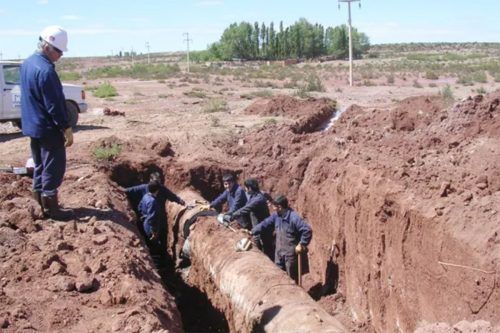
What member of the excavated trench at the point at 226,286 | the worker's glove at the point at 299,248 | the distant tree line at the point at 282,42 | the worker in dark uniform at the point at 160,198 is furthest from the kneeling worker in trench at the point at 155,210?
the distant tree line at the point at 282,42

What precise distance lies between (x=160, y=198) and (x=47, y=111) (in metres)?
4.10

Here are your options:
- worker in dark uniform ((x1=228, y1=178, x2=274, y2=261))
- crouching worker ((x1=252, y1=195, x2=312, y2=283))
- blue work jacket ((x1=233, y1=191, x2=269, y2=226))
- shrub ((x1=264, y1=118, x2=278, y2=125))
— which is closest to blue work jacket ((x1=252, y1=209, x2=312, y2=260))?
crouching worker ((x1=252, y1=195, x2=312, y2=283))

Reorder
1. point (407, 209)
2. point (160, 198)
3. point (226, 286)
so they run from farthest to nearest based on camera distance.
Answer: point (160, 198)
point (407, 209)
point (226, 286)

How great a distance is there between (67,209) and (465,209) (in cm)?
476

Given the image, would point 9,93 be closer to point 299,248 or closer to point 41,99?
point 41,99

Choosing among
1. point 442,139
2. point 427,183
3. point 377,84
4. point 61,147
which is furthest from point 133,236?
point 377,84

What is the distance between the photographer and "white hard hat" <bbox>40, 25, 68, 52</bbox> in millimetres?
6414

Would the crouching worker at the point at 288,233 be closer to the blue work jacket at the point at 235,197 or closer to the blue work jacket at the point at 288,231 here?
the blue work jacket at the point at 288,231

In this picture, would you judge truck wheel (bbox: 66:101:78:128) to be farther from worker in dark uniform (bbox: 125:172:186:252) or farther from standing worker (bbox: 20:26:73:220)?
standing worker (bbox: 20:26:73:220)

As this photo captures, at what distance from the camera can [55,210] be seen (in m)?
7.09

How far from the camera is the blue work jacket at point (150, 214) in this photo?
9.93 m

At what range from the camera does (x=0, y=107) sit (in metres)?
14.6

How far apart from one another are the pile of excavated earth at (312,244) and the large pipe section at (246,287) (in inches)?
0.9

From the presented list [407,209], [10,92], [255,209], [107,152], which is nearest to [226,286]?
[407,209]
